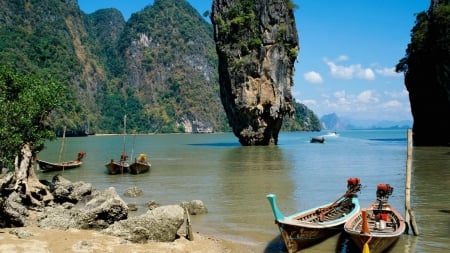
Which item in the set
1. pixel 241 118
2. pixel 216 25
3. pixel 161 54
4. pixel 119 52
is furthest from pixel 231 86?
pixel 119 52

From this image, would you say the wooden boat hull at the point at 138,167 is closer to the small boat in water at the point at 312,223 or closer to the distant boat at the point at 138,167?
the distant boat at the point at 138,167

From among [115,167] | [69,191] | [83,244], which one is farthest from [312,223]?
[115,167]

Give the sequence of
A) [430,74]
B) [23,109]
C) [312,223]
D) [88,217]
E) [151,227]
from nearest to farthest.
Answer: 1. [151,227]
2. [312,223]
3. [88,217]
4. [23,109]
5. [430,74]

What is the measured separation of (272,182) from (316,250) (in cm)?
1201

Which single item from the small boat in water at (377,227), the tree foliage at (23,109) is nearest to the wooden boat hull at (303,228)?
the small boat in water at (377,227)

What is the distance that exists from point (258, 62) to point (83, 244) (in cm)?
4684

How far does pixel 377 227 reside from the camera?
36.9ft

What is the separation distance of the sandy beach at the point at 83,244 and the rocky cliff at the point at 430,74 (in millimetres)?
39945

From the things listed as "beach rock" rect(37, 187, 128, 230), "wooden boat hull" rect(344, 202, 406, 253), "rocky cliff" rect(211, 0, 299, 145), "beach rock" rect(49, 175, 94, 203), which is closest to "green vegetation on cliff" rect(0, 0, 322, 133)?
"rocky cliff" rect(211, 0, 299, 145)

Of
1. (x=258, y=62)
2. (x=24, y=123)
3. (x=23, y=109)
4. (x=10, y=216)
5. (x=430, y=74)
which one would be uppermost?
(x=258, y=62)

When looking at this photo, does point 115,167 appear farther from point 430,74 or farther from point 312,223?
point 430,74

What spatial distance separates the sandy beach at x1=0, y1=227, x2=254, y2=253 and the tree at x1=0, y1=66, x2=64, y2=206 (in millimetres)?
3752

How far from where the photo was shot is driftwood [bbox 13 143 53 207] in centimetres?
1448

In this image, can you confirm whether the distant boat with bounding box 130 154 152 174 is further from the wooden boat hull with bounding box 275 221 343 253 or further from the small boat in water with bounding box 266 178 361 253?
the wooden boat hull with bounding box 275 221 343 253
